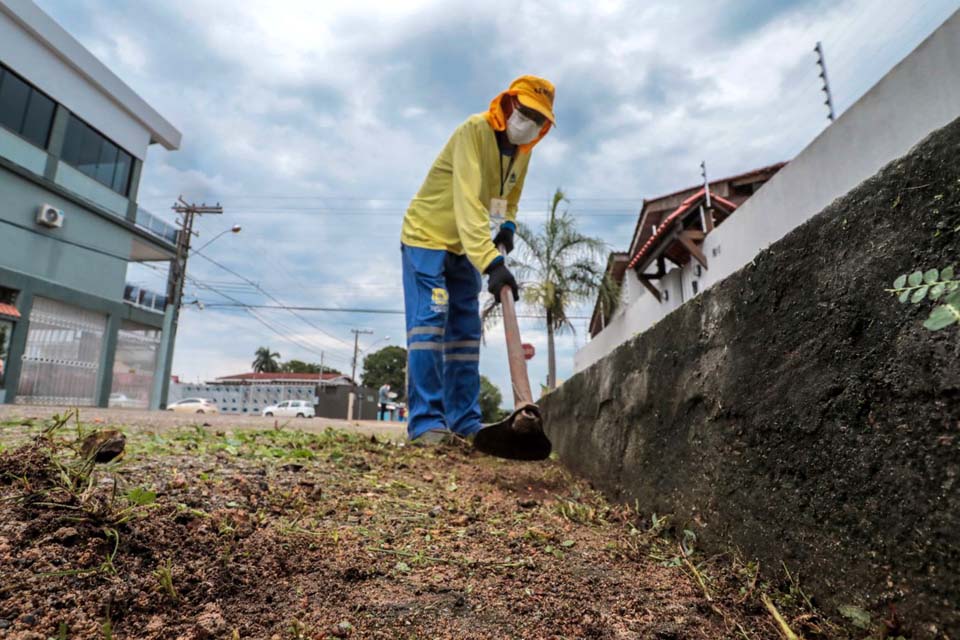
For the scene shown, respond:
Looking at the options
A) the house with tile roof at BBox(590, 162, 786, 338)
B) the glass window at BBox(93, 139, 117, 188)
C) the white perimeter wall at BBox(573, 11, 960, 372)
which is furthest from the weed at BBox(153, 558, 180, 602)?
the glass window at BBox(93, 139, 117, 188)

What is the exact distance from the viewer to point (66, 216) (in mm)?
15625

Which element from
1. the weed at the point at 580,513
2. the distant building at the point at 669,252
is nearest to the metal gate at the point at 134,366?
the distant building at the point at 669,252

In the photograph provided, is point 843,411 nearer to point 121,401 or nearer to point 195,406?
point 121,401

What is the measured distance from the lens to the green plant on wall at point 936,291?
0.63 meters

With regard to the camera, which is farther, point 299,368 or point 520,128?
point 299,368

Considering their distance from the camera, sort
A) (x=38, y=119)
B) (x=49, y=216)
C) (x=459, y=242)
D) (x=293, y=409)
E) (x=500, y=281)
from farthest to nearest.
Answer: (x=293, y=409) → (x=49, y=216) → (x=38, y=119) → (x=459, y=242) → (x=500, y=281)

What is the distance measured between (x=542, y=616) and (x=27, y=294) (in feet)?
60.4

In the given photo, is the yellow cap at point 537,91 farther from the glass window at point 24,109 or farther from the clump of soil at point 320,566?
the glass window at point 24,109

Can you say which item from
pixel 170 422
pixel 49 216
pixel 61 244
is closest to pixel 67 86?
pixel 49 216

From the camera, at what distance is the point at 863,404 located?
2.63 ft

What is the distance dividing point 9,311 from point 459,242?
1615cm

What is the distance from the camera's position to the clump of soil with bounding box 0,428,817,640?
0.87m

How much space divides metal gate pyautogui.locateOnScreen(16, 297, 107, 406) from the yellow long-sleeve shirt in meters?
16.7

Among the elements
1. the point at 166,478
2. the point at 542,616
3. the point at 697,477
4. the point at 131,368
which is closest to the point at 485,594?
the point at 542,616
